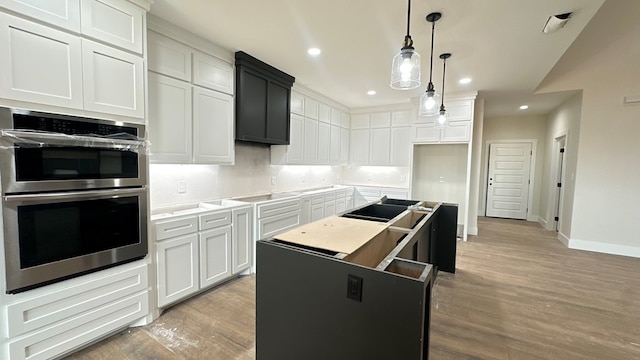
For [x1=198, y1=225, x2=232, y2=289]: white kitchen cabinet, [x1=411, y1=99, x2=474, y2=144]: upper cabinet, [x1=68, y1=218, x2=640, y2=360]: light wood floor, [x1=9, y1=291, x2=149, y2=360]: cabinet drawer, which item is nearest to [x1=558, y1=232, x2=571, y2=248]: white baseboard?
[x1=68, y1=218, x2=640, y2=360]: light wood floor

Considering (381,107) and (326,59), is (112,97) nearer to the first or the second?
(326,59)

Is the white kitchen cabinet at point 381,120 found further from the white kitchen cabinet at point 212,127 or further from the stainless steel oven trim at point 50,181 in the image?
the stainless steel oven trim at point 50,181

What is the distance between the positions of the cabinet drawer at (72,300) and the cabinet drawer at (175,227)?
300 mm

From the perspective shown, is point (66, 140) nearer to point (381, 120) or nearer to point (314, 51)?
point (314, 51)

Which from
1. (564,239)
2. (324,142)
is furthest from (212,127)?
(564,239)

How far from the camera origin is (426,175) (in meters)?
5.75

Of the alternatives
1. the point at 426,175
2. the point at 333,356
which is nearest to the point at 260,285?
the point at 333,356

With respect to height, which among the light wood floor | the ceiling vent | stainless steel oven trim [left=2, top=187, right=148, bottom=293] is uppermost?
the ceiling vent

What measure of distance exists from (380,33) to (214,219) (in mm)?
2587

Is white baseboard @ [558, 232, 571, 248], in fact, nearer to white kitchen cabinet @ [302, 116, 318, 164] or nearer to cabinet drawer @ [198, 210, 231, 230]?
white kitchen cabinet @ [302, 116, 318, 164]

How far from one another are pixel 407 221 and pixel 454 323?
3.25 feet

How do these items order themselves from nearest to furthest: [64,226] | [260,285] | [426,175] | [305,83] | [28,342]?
[260,285], [28,342], [64,226], [305,83], [426,175]

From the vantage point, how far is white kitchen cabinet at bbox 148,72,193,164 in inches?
97.6

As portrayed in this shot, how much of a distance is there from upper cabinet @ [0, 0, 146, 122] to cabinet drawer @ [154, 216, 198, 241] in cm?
93
